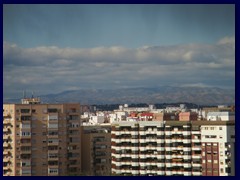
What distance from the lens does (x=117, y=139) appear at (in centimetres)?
803

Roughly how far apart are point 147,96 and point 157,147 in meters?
1.27

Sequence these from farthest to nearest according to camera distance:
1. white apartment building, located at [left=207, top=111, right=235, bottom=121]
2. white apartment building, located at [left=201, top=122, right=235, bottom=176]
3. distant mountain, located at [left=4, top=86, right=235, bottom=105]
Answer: white apartment building, located at [left=207, top=111, right=235, bottom=121] → white apartment building, located at [left=201, top=122, right=235, bottom=176] → distant mountain, located at [left=4, top=86, right=235, bottom=105]

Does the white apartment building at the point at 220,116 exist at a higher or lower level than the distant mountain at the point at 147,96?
lower

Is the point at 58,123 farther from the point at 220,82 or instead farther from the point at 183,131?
the point at 220,82

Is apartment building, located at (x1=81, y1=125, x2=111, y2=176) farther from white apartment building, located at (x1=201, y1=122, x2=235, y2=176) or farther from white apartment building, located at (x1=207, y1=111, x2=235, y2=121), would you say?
white apartment building, located at (x1=207, y1=111, x2=235, y2=121)

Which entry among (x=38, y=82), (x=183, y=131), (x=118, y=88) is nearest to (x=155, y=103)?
(x=118, y=88)

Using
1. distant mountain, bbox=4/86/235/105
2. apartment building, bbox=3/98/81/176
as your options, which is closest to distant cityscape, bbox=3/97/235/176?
apartment building, bbox=3/98/81/176

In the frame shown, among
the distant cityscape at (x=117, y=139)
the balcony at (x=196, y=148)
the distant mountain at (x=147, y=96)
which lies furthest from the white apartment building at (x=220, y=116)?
the balcony at (x=196, y=148)

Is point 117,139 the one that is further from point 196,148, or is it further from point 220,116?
point 220,116

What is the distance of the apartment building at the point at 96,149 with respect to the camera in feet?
25.1

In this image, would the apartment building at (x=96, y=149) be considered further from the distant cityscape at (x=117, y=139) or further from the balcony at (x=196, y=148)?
the balcony at (x=196, y=148)

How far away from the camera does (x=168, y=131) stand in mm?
7895

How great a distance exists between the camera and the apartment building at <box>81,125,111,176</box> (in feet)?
25.1

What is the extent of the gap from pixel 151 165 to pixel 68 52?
6.56 ft
